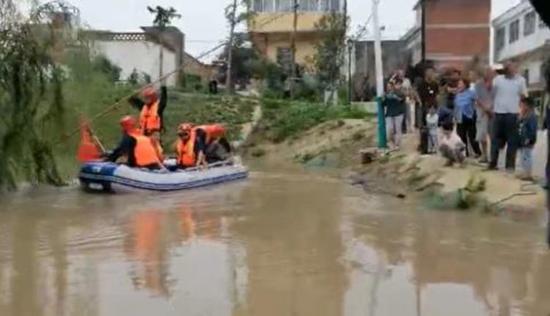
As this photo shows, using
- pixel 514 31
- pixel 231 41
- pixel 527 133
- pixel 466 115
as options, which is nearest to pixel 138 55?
pixel 231 41

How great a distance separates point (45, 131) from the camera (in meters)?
16.9

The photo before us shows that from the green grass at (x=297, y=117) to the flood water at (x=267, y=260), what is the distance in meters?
14.7

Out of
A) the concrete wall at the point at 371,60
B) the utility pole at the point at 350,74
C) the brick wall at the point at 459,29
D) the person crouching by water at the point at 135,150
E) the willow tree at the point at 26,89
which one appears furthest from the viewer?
the brick wall at the point at 459,29

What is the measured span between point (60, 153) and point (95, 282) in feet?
32.8

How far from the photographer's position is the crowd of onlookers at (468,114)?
13.7m

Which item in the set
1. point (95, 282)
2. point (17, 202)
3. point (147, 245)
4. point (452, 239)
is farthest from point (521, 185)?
point (17, 202)

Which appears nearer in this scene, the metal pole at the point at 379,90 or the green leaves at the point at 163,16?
the metal pole at the point at 379,90

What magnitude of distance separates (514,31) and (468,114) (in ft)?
116

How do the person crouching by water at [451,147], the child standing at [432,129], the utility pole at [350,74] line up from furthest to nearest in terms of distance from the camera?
the utility pole at [350,74], the child standing at [432,129], the person crouching by water at [451,147]

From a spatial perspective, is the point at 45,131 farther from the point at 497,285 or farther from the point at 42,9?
the point at 497,285

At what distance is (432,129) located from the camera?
18344mm

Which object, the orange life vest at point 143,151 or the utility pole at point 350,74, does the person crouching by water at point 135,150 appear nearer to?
the orange life vest at point 143,151

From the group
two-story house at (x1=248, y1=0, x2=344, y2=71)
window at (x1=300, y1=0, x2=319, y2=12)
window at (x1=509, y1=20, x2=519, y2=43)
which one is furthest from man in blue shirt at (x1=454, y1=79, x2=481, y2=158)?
window at (x1=300, y1=0, x2=319, y2=12)

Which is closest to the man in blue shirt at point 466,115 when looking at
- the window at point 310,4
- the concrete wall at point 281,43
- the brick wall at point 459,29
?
the brick wall at point 459,29
